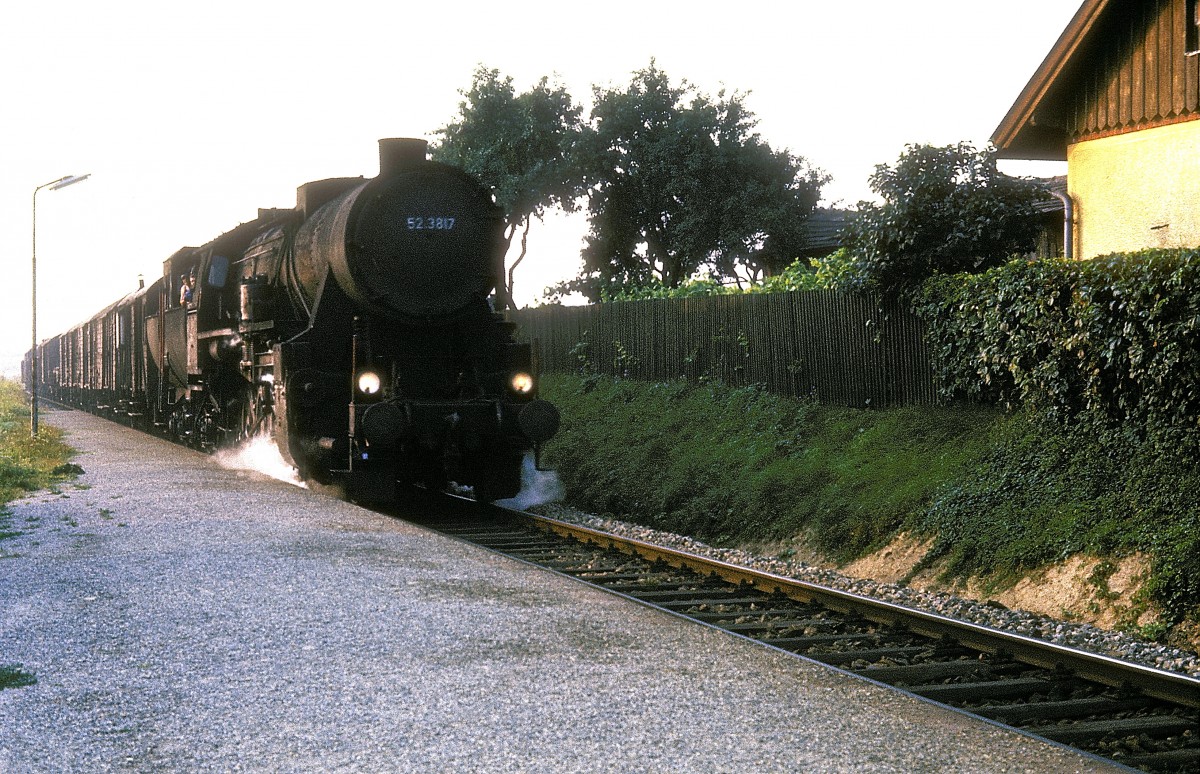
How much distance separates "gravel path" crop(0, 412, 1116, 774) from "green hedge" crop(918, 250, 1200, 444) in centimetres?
503

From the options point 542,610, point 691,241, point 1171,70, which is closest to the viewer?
point 542,610

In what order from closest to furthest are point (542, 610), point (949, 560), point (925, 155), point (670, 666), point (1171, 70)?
point (670, 666), point (542, 610), point (949, 560), point (1171, 70), point (925, 155)

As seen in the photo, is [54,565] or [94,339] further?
[94,339]

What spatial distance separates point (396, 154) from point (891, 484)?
21.3ft

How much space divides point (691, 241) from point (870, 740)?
1385 inches

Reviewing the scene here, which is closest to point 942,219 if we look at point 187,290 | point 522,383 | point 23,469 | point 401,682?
point 522,383

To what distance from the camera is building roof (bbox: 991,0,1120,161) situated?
46.4 ft

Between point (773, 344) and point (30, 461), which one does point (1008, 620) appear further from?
point (30, 461)

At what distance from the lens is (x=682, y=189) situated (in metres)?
40.2

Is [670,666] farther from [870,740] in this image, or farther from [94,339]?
[94,339]

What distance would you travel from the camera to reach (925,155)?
14.6 metres

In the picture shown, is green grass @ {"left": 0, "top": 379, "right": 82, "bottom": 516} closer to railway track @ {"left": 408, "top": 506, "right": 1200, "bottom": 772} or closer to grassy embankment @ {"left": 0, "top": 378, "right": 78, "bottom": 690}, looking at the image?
grassy embankment @ {"left": 0, "top": 378, "right": 78, "bottom": 690}

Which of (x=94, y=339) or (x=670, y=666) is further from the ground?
(x=94, y=339)

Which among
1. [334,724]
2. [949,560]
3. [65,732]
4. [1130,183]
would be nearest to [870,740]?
[334,724]
